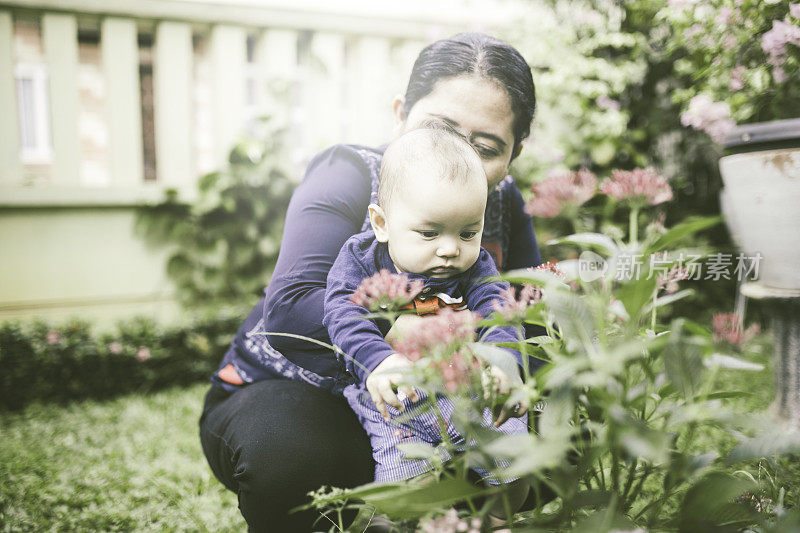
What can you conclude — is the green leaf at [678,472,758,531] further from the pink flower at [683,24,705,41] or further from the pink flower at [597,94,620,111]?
the pink flower at [597,94,620,111]

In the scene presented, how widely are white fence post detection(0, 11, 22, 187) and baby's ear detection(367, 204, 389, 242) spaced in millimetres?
3623

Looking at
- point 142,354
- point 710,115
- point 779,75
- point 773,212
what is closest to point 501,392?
point 779,75

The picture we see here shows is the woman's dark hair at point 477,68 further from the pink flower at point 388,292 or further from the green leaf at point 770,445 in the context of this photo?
the green leaf at point 770,445

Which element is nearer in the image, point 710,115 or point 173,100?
point 710,115

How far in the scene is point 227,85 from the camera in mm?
4098

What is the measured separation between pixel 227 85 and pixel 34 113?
7.08ft

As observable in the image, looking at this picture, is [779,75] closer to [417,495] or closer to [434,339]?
[434,339]

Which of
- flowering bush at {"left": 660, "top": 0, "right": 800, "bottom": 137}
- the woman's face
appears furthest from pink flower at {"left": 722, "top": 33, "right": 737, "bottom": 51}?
the woman's face

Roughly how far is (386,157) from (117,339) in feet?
8.90

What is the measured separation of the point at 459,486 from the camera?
0.69 m

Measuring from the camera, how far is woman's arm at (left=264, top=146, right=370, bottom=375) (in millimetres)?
1111

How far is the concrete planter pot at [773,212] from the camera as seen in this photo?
1704 mm

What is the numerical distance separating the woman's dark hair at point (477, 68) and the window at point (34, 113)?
4.17 metres

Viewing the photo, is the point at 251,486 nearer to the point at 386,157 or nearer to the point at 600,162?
the point at 386,157
